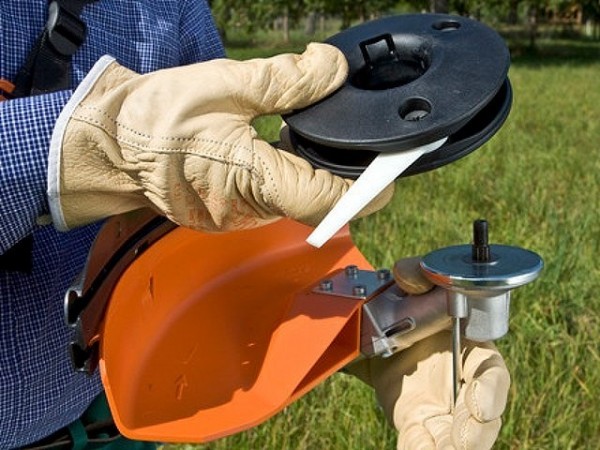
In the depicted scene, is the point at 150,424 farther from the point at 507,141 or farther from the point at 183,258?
the point at 507,141

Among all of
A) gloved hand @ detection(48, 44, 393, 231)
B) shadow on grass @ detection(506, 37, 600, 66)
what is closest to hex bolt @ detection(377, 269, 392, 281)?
gloved hand @ detection(48, 44, 393, 231)

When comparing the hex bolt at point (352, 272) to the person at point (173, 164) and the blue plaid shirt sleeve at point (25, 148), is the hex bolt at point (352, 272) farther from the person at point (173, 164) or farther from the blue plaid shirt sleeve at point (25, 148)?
the blue plaid shirt sleeve at point (25, 148)

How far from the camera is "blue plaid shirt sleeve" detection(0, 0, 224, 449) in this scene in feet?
2.93

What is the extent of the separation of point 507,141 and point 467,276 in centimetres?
490

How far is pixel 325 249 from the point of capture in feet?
3.67

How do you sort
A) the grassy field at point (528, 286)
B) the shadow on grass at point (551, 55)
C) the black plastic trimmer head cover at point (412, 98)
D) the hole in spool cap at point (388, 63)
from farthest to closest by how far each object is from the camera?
the shadow on grass at point (551, 55)
the grassy field at point (528, 286)
the hole in spool cap at point (388, 63)
the black plastic trimmer head cover at point (412, 98)

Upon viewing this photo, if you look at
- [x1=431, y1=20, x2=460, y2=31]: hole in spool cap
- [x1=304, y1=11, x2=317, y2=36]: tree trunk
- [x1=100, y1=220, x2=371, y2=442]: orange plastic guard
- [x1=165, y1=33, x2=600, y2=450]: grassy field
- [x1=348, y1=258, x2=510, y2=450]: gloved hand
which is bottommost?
[x1=304, y1=11, x2=317, y2=36]: tree trunk

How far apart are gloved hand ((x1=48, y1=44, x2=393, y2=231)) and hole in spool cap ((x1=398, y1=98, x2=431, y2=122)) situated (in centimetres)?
9

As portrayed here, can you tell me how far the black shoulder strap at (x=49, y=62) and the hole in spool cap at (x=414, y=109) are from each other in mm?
392

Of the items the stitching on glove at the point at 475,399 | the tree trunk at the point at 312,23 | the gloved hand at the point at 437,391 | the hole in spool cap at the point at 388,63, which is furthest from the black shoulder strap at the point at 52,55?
the tree trunk at the point at 312,23

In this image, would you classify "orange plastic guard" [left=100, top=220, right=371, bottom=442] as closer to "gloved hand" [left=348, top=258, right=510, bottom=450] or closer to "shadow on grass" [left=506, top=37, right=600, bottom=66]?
"gloved hand" [left=348, top=258, right=510, bottom=450]

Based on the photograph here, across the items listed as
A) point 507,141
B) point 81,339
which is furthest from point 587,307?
point 507,141

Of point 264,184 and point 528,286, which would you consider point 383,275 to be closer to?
point 264,184

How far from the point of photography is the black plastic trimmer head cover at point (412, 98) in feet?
2.66
